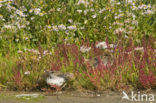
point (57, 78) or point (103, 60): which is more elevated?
point (103, 60)

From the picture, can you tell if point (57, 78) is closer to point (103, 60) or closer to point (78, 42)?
point (103, 60)

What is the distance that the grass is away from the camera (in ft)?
16.3

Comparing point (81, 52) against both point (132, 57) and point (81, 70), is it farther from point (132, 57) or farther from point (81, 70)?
point (132, 57)

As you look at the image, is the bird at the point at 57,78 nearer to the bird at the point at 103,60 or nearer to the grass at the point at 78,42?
the grass at the point at 78,42

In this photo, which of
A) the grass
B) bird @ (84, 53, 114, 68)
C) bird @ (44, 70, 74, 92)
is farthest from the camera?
bird @ (84, 53, 114, 68)

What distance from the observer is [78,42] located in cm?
651

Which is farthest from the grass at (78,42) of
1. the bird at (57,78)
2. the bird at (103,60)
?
the bird at (57,78)

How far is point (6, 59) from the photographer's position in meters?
5.86

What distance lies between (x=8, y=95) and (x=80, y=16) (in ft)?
10.8

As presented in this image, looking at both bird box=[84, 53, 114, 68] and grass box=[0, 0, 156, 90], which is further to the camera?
bird box=[84, 53, 114, 68]

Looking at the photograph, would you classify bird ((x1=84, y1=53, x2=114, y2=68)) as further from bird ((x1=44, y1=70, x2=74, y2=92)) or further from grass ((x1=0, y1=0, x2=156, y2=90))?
bird ((x1=44, y1=70, x2=74, y2=92))

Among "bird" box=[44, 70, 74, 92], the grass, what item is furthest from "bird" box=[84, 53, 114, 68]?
"bird" box=[44, 70, 74, 92]

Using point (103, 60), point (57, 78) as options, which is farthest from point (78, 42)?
point (57, 78)

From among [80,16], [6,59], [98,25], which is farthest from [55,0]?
[6,59]
